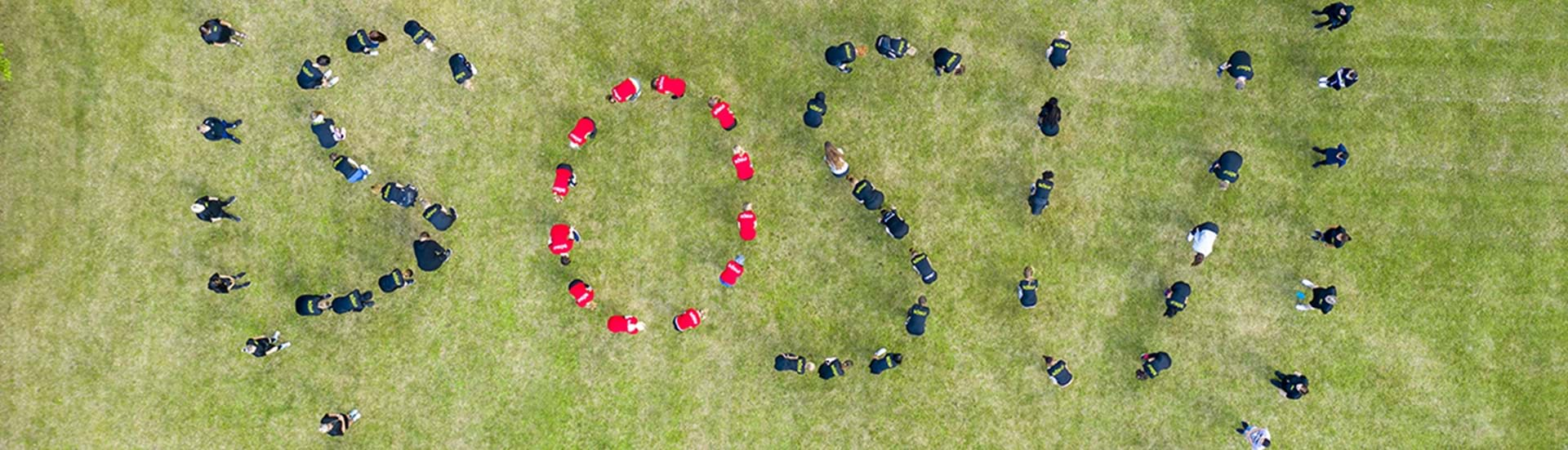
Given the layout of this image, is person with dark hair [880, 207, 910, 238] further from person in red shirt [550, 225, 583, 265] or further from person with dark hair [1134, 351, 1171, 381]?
person in red shirt [550, 225, 583, 265]

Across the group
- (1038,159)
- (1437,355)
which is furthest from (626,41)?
(1437,355)

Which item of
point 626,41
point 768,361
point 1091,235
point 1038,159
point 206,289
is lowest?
point 768,361

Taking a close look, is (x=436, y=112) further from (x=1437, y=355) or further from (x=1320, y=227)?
(x=1437, y=355)

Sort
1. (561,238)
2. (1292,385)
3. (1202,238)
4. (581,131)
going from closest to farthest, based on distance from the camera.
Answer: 1. (561,238)
2. (581,131)
3. (1202,238)
4. (1292,385)

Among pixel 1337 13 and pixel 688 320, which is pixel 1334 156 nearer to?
pixel 1337 13

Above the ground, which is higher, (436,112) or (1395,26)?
(1395,26)

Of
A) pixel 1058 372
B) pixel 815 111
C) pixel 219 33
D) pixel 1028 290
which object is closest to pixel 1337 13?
pixel 1028 290

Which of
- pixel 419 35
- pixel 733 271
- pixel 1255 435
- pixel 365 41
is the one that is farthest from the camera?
pixel 1255 435
